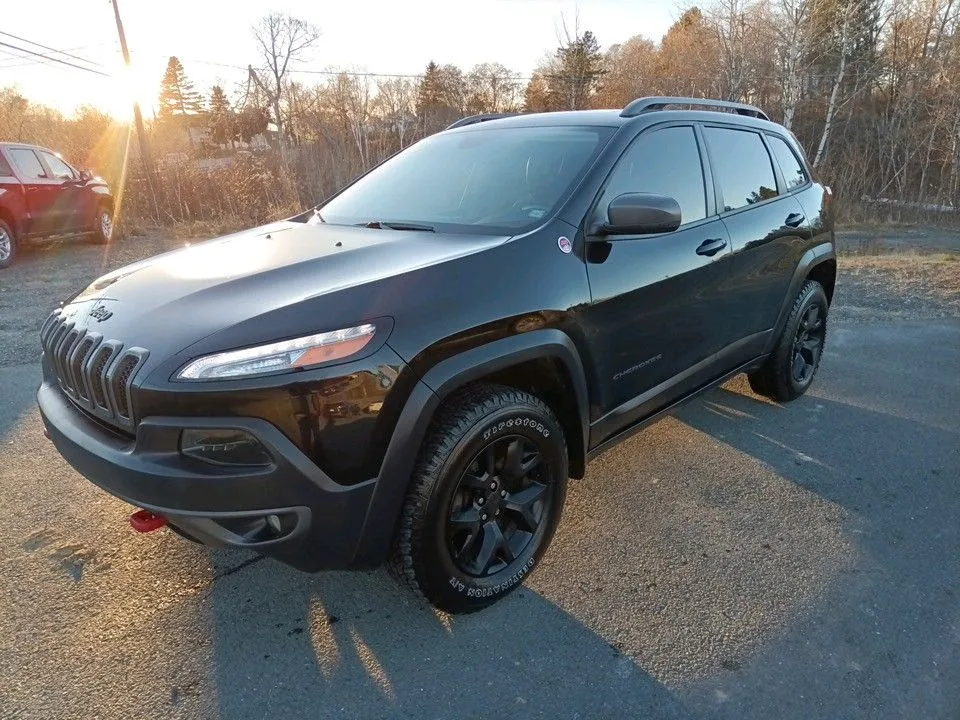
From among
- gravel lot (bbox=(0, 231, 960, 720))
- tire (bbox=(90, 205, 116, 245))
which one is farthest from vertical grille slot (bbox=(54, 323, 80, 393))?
tire (bbox=(90, 205, 116, 245))

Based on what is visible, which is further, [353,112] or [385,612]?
[353,112]

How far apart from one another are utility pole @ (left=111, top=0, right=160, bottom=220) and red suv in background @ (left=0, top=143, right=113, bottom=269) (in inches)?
185

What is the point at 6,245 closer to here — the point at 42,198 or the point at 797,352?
the point at 42,198

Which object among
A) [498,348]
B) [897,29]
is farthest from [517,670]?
[897,29]

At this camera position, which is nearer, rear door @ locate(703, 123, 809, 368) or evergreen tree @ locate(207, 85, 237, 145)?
rear door @ locate(703, 123, 809, 368)

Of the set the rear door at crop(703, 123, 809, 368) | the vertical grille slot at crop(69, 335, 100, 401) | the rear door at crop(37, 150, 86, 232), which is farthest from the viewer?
the rear door at crop(37, 150, 86, 232)

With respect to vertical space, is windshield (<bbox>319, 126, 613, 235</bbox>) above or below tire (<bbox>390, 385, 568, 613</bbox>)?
above

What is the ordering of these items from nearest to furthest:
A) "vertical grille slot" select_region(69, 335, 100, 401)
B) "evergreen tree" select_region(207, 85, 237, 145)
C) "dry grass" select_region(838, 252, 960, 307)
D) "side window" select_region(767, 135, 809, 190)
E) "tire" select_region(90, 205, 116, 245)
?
"vertical grille slot" select_region(69, 335, 100, 401) → "side window" select_region(767, 135, 809, 190) → "dry grass" select_region(838, 252, 960, 307) → "tire" select_region(90, 205, 116, 245) → "evergreen tree" select_region(207, 85, 237, 145)

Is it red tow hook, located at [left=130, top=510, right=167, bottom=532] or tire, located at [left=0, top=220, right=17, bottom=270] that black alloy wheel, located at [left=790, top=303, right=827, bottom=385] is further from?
tire, located at [left=0, top=220, right=17, bottom=270]

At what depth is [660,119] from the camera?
10.2ft

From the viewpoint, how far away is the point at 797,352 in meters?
4.29

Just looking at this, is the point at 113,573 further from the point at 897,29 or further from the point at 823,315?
the point at 897,29

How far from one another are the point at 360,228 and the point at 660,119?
5.05 ft

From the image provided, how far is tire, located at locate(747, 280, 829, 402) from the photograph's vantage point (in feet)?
13.4
